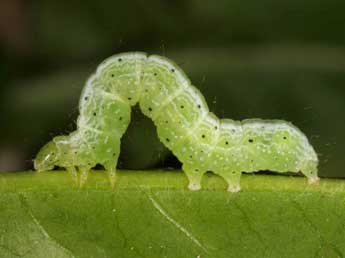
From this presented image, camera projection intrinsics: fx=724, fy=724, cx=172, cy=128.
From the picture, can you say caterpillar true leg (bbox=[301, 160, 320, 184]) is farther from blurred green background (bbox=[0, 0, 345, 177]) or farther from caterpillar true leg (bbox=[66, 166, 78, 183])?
blurred green background (bbox=[0, 0, 345, 177])

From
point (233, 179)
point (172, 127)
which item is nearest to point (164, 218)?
point (233, 179)

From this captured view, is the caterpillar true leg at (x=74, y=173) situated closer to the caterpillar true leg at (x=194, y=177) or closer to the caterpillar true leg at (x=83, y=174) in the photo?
the caterpillar true leg at (x=83, y=174)

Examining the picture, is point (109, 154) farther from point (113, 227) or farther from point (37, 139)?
point (37, 139)

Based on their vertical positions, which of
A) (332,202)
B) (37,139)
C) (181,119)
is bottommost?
(37,139)

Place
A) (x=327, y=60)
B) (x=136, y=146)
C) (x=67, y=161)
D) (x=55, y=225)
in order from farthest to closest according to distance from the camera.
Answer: (x=327, y=60)
(x=136, y=146)
(x=67, y=161)
(x=55, y=225)

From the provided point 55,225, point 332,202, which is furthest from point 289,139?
point 55,225

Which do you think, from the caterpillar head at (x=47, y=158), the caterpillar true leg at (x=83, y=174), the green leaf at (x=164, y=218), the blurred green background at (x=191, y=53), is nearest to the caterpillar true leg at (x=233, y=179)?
the green leaf at (x=164, y=218)

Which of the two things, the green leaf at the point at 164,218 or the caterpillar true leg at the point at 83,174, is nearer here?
the green leaf at the point at 164,218
